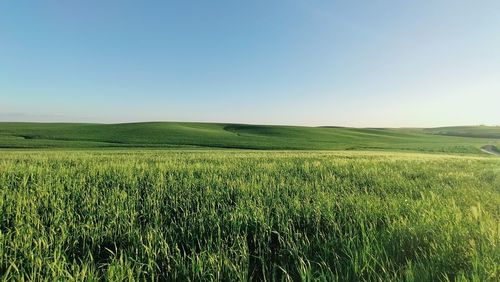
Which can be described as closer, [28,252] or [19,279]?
[19,279]

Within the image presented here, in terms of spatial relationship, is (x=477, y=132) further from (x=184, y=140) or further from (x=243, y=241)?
(x=243, y=241)

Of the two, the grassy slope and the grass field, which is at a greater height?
the grass field

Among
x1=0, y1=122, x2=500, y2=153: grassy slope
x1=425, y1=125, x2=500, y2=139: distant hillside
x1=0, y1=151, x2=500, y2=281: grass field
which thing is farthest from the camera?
x1=425, y1=125, x2=500, y2=139: distant hillside

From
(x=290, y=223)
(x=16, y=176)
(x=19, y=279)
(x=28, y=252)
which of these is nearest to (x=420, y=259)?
(x=290, y=223)

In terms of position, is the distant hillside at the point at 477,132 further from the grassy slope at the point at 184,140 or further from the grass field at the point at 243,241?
the grass field at the point at 243,241

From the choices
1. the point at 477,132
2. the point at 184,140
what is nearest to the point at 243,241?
the point at 184,140

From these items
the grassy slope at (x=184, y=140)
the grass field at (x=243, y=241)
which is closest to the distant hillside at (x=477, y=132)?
the grassy slope at (x=184, y=140)

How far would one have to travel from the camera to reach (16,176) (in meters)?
8.11

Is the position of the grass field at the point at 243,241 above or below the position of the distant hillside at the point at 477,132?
above

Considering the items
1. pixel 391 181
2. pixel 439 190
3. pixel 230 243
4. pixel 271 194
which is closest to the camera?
pixel 230 243

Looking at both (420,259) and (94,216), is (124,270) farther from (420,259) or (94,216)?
(420,259)

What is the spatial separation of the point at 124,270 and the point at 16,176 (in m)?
7.29

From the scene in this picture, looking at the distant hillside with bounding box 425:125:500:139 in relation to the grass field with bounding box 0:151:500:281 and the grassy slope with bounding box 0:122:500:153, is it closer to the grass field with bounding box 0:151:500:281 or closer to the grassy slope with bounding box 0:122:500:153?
the grassy slope with bounding box 0:122:500:153

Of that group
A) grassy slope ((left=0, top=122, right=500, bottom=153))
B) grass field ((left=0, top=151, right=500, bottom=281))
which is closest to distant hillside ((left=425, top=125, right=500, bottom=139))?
grassy slope ((left=0, top=122, right=500, bottom=153))
